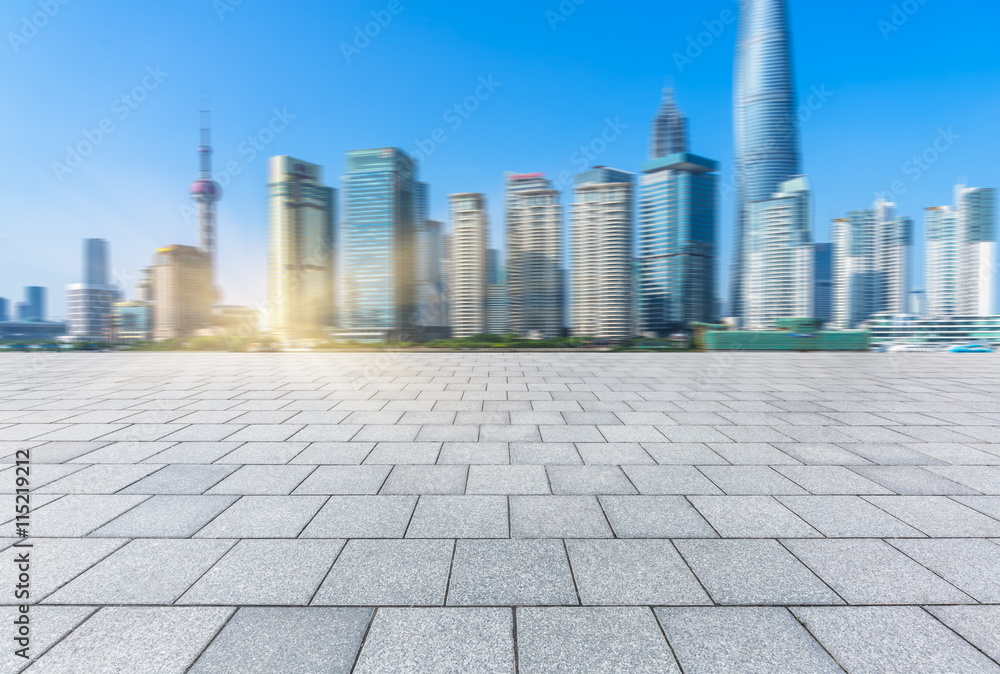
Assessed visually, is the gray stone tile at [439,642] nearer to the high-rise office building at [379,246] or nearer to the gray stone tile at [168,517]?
the gray stone tile at [168,517]

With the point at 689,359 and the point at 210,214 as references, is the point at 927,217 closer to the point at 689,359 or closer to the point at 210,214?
the point at 689,359

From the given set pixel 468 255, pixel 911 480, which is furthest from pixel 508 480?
pixel 468 255

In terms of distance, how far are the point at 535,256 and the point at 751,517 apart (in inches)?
2927

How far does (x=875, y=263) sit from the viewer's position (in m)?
122

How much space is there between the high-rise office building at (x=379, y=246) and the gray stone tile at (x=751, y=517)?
55.8m

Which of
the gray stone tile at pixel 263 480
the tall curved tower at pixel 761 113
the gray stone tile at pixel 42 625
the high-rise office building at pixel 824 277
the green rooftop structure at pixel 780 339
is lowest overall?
the gray stone tile at pixel 42 625

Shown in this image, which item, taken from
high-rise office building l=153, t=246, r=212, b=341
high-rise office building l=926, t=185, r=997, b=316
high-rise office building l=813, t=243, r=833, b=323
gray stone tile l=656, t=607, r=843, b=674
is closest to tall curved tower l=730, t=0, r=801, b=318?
high-rise office building l=813, t=243, r=833, b=323

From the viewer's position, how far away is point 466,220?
7469 centimetres

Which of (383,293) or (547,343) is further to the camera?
(383,293)

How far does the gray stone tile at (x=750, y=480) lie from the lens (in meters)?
4.23

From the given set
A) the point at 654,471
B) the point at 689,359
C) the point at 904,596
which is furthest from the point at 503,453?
the point at 689,359

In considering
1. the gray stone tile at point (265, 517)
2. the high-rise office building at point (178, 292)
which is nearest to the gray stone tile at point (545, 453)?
the gray stone tile at point (265, 517)

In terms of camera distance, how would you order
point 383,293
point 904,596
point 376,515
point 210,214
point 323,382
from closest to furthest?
point 904,596, point 376,515, point 323,382, point 383,293, point 210,214

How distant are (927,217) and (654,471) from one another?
13960 centimetres
